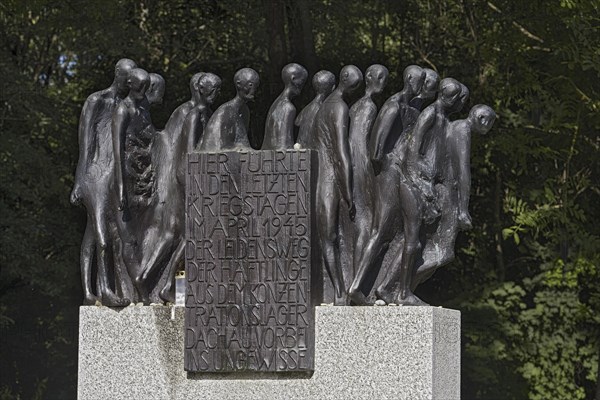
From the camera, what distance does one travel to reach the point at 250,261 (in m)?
11.4

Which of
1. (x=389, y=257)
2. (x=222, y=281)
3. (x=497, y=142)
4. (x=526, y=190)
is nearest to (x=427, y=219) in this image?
(x=389, y=257)

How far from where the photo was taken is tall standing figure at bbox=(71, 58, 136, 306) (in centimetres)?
1210

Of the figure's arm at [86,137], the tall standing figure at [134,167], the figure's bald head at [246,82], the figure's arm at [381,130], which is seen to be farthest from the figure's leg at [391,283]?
the figure's arm at [86,137]

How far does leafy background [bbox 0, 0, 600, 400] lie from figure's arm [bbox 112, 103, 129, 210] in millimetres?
8451

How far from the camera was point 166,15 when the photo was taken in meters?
24.0

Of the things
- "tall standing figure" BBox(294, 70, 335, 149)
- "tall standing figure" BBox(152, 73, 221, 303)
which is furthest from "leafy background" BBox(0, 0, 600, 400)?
"tall standing figure" BBox(152, 73, 221, 303)

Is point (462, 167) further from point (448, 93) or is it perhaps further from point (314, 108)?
point (314, 108)

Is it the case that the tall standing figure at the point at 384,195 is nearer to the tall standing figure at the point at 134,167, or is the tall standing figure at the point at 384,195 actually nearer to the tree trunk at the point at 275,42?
the tall standing figure at the point at 134,167

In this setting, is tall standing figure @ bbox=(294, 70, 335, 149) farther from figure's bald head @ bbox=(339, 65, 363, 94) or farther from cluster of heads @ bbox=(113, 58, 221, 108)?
cluster of heads @ bbox=(113, 58, 221, 108)

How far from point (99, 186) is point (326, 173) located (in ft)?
6.06

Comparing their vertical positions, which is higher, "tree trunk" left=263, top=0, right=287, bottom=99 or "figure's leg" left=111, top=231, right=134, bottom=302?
"tree trunk" left=263, top=0, right=287, bottom=99

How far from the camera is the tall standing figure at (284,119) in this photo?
1166 centimetres

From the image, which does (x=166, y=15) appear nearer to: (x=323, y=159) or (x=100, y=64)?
(x=100, y=64)

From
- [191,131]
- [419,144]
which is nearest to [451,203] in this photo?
[419,144]
